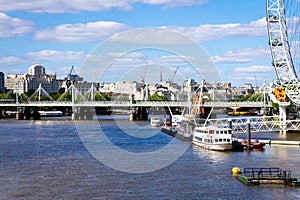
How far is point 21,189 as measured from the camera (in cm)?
2961

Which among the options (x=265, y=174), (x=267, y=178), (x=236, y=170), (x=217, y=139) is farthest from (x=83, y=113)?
(x=267, y=178)

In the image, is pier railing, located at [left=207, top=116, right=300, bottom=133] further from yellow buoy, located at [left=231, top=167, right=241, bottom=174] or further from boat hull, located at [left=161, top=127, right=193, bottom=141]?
yellow buoy, located at [left=231, top=167, right=241, bottom=174]

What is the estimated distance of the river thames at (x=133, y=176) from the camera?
93.3 feet

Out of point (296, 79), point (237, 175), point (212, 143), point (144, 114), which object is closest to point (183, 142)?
point (212, 143)

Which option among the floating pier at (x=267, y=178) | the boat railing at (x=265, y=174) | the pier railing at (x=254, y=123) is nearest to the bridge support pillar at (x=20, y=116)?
the pier railing at (x=254, y=123)

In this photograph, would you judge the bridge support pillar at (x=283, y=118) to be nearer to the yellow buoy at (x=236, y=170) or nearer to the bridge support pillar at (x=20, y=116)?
the yellow buoy at (x=236, y=170)

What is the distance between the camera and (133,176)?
3378 centimetres

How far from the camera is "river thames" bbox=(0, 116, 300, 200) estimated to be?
2844cm

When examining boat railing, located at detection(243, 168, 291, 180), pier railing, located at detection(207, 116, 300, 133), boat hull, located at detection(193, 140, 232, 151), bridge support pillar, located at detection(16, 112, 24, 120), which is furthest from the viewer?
bridge support pillar, located at detection(16, 112, 24, 120)

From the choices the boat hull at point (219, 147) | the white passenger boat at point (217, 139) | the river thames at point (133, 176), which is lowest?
the river thames at point (133, 176)

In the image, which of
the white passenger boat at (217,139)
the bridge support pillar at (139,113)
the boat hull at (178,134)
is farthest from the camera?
the bridge support pillar at (139,113)

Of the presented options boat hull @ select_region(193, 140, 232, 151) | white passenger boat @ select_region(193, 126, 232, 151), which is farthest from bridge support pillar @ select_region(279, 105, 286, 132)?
boat hull @ select_region(193, 140, 232, 151)

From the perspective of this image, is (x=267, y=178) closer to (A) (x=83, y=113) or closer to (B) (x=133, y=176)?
(B) (x=133, y=176)

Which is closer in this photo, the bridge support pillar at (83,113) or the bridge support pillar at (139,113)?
the bridge support pillar at (139,113)
